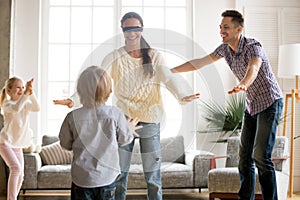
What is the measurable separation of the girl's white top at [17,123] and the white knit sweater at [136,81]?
1725 millimetres

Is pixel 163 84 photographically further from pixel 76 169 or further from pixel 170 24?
pixel 170 24

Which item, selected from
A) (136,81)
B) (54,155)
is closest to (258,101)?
(136,81)

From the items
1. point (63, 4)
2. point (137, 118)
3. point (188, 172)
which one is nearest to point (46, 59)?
point (63, 4)

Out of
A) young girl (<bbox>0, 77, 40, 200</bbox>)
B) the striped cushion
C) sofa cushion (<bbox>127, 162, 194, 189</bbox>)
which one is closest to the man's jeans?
young girl (<bbox>0, 77, 40, 200</bbox>)

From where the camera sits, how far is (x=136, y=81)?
89.3 inches

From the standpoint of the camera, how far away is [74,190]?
2369 mm

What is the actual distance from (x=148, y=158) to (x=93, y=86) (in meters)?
0.52

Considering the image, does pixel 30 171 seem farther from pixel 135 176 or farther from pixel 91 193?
pixel 91 193

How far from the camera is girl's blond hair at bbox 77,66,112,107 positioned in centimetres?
230

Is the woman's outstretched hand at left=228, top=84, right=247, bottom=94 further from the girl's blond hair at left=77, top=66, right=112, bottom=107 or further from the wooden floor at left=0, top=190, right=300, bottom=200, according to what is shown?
the wooden floor at left=0, top=190, right=300, bottom=200

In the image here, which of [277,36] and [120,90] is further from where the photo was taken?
[277,36]

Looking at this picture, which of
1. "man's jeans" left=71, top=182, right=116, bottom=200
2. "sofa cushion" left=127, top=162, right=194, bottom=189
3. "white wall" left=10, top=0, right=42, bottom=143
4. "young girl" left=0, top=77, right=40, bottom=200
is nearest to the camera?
"man's jeans" left=71, top=182, right=116, bottom=200

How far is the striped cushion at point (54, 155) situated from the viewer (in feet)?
15.3

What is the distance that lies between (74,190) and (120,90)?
56 cm
